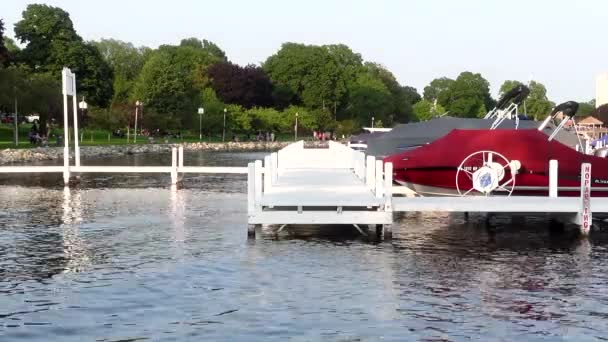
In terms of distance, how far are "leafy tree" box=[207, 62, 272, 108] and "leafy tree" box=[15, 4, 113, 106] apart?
30.6 metres

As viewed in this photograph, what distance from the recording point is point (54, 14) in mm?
122750

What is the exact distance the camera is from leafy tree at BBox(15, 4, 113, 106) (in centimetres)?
11875

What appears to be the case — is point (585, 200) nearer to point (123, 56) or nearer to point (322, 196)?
point (322, 196)

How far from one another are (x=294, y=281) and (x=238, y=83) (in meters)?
139

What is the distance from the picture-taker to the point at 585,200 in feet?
65.0

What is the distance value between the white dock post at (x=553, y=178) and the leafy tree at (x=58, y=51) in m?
103

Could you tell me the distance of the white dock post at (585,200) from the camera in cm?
1972

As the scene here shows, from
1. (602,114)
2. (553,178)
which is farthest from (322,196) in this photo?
(602,114)

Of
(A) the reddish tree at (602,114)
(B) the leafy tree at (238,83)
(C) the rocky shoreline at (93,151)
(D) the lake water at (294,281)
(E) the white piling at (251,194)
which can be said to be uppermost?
(B) the leafy tree at (238,83)

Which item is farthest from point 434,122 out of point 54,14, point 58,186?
point 54,14

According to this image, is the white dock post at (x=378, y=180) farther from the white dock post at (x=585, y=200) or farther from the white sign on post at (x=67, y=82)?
the white sign on post at (x=67, y=82)

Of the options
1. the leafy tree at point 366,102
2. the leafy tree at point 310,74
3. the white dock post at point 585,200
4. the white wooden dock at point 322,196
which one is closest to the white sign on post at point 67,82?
the white wooden dock at point 322,196

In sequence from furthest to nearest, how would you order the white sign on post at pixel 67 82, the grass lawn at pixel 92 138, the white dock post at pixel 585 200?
the grass lawn at pixel 92 138, the white sign on post at pixel 67 82, the white dock post at pixel 585 200

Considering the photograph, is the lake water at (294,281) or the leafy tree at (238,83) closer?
the lake water at (294,281)
